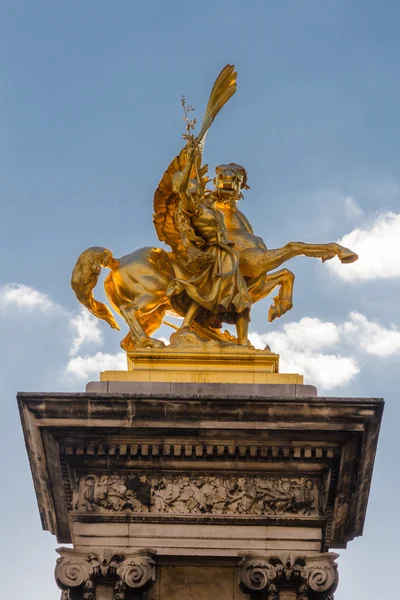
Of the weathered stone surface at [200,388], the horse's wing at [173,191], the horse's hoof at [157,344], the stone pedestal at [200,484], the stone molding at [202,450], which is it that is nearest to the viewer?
the stone pedestal at [200,484]

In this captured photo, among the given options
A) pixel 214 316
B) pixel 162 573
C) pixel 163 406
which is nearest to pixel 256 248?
pixel 214 316

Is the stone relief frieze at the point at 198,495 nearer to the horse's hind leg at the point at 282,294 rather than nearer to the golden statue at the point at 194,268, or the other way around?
the golden statue at the point at 194,268

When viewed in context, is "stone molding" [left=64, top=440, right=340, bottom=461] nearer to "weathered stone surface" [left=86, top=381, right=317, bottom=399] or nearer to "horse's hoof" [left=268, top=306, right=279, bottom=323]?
"weathered stone surface" [left=86, top=381, right=317, bottom=399]

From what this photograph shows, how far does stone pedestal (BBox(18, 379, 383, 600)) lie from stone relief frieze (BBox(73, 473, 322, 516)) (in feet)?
0.05

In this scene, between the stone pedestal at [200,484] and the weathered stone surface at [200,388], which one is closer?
the stone pedestal at [200,484]

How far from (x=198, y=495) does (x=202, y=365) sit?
8.96ft

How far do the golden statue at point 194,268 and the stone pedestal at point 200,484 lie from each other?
2.66 meters

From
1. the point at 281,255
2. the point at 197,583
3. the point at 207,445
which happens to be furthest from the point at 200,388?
the point at 281,255

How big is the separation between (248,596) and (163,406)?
3260 mm

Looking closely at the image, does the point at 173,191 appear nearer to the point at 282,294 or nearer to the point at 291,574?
the point at 282,294

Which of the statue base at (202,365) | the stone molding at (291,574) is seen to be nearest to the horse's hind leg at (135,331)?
the statue base at (202,365)

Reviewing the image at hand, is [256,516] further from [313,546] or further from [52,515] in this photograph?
[52,515]

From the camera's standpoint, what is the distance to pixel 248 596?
24078 mm

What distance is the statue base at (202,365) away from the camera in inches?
1029
